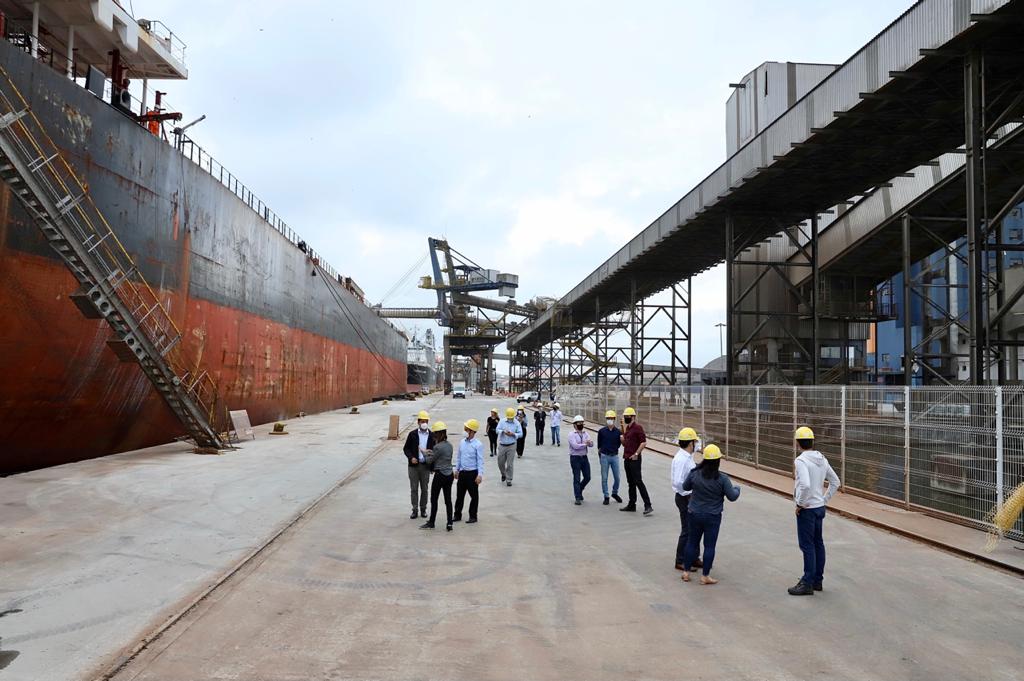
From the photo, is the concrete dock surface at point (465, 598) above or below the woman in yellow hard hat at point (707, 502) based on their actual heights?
below

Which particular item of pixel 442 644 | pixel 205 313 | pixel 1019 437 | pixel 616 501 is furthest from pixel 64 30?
pixel 1019 437

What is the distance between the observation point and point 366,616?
18.9 ft

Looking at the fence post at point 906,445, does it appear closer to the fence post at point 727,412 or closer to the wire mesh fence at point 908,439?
the wire mesh fence at point 908,439

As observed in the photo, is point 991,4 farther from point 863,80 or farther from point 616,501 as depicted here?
point 616,501

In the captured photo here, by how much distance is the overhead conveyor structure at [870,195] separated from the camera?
13.5 m

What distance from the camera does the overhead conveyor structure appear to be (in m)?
13.5

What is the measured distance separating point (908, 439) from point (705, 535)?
20.0ft

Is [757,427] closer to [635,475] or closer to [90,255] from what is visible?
[635,475]

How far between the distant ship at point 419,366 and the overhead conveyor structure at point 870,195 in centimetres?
6063

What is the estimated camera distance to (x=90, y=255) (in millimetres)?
14375

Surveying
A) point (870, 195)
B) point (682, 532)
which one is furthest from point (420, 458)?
point (870, 195)

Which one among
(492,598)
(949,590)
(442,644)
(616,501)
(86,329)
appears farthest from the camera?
(86,329)

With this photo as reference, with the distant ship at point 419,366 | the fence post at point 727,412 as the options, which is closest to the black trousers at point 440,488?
the fence post at point 727,412

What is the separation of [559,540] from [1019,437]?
20.1 ft
